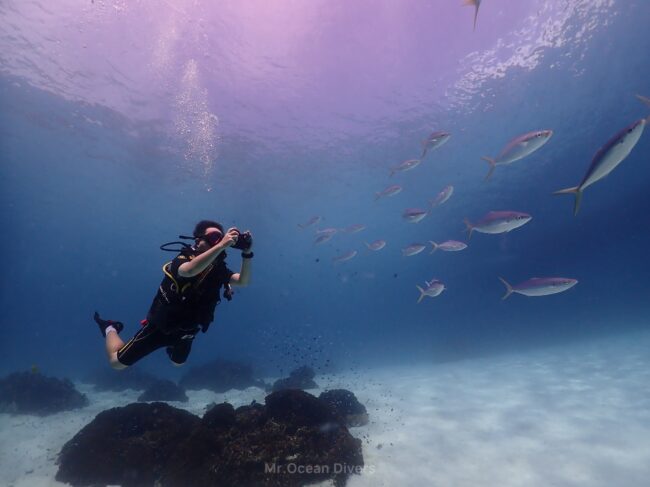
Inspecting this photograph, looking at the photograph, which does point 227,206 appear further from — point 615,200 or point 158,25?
point 615,200

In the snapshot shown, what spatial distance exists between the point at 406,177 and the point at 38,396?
27.6 m

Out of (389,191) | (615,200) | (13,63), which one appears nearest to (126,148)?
(13,63)

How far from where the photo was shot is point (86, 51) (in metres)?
16.6

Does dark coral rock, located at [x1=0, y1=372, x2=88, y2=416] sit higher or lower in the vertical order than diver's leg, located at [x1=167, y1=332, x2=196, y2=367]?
higher

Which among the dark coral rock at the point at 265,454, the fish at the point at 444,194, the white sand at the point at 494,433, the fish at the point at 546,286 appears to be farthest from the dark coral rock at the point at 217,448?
the fish at the point at 444,194

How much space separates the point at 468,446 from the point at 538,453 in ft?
4.31

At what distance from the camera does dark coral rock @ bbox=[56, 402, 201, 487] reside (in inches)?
A: 258

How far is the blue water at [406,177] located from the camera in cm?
1873

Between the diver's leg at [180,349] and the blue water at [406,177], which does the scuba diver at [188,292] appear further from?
the blue water at [406,177]

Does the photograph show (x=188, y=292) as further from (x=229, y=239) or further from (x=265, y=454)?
(x=265, y=454)

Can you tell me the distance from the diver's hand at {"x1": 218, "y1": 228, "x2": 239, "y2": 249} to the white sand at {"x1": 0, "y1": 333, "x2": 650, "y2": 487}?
5.05m

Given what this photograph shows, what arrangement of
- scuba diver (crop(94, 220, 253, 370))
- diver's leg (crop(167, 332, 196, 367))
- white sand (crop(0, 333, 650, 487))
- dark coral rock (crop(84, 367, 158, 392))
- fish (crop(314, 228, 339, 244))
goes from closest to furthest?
scuba diver (crop(94, 220, 253, 370))
diver's leg (crop(167, 332, 196, 367))
white sand (crop(0, 333, 650, 487))
fish (crop(314, 228, 339, 244))
dark coral rock (crop(84, 367, 158, 392))

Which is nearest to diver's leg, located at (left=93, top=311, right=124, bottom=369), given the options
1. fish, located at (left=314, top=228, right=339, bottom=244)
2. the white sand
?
the white sand

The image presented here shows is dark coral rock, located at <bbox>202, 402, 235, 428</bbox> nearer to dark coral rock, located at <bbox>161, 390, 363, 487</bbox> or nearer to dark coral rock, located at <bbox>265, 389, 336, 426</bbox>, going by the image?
dark coral rock, located at <bbox>161, 390, 363, 487</bbox>
